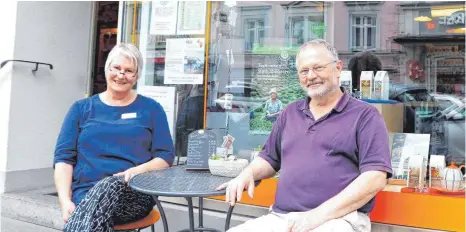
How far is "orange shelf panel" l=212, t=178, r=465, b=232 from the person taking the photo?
7.61 ft

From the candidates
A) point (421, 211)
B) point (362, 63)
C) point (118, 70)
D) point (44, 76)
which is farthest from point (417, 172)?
point (44, 76)

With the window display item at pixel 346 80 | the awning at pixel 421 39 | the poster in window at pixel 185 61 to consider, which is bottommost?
the window display item at pixel 346 80

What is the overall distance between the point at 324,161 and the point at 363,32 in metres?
3.55

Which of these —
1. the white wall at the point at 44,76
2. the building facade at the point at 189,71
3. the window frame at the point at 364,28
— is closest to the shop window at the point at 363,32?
the window frame at the point at 364,28

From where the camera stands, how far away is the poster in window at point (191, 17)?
3.67 metres

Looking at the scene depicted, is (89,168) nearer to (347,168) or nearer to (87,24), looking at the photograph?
(347,168)

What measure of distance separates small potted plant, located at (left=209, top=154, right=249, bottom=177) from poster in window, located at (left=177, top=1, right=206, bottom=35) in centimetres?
197

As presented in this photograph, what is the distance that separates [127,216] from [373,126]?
1.16m

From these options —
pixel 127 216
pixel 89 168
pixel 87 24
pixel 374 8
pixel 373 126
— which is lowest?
pixel 127 216

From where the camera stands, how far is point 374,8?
16.7 ft

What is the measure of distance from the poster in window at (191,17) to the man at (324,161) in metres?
2.05

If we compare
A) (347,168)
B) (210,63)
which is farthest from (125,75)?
(210,63)

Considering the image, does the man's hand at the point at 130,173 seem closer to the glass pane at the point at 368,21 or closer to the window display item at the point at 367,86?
the window display item at the point at 367,86

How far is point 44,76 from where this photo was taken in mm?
3961
